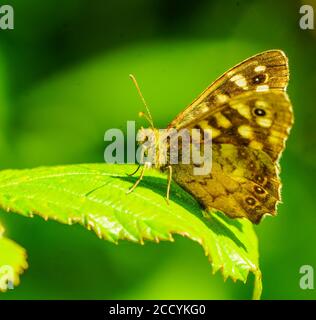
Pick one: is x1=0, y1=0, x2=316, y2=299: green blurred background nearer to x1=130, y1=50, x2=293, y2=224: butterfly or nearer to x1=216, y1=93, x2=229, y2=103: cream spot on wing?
x1=130, y1=50, x2=293, y2=224: butterfly

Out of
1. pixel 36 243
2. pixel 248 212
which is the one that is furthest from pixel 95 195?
pixel 36 243

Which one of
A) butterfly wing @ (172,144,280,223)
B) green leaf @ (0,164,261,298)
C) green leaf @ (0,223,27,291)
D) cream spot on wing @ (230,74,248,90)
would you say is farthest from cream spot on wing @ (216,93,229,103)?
green leaf @ (0,223,27,291)

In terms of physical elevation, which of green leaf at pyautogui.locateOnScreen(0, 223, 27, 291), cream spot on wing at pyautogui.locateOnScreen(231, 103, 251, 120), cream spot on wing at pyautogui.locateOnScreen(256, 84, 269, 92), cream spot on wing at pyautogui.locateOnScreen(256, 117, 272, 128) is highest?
cream spot on wing at pyautogui.locateOnScreen(256, 84, 269, 92)

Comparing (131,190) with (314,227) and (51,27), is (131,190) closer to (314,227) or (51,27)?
(314,227)

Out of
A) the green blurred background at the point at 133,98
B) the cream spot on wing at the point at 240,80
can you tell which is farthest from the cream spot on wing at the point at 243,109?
the green blurred background at the point at 133,98

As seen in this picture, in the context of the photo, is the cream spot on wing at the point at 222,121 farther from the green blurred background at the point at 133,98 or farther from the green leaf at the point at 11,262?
the green blurred background at the point at 133,98

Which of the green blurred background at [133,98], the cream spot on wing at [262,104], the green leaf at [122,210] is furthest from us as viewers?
the green blurred background at [133,98]
